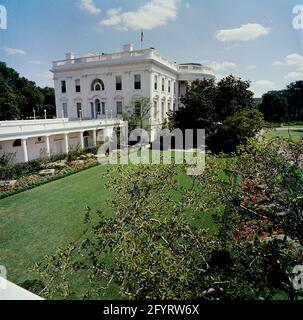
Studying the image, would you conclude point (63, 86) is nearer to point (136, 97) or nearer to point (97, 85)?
point (97, 85)

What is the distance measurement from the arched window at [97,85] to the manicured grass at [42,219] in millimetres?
15961

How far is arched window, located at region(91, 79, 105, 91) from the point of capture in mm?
28203

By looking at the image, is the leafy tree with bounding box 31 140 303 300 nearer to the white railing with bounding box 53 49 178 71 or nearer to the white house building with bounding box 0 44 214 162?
the white house building with bounding box 0 44 214 162

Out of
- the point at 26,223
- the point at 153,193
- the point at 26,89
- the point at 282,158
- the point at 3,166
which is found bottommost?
the point at 26,223

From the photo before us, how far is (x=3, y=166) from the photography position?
595 inches

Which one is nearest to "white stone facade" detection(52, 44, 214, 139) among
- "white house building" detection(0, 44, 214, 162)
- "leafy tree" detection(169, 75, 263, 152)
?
"white house building" detection(0, 44, 214, 162)

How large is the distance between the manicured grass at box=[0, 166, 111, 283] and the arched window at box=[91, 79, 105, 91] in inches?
628

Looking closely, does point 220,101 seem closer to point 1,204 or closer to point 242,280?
point 1,204

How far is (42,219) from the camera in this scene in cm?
980

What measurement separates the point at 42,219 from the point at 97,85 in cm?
2144

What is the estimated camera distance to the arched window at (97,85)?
28.2 m

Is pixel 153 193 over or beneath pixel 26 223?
over
